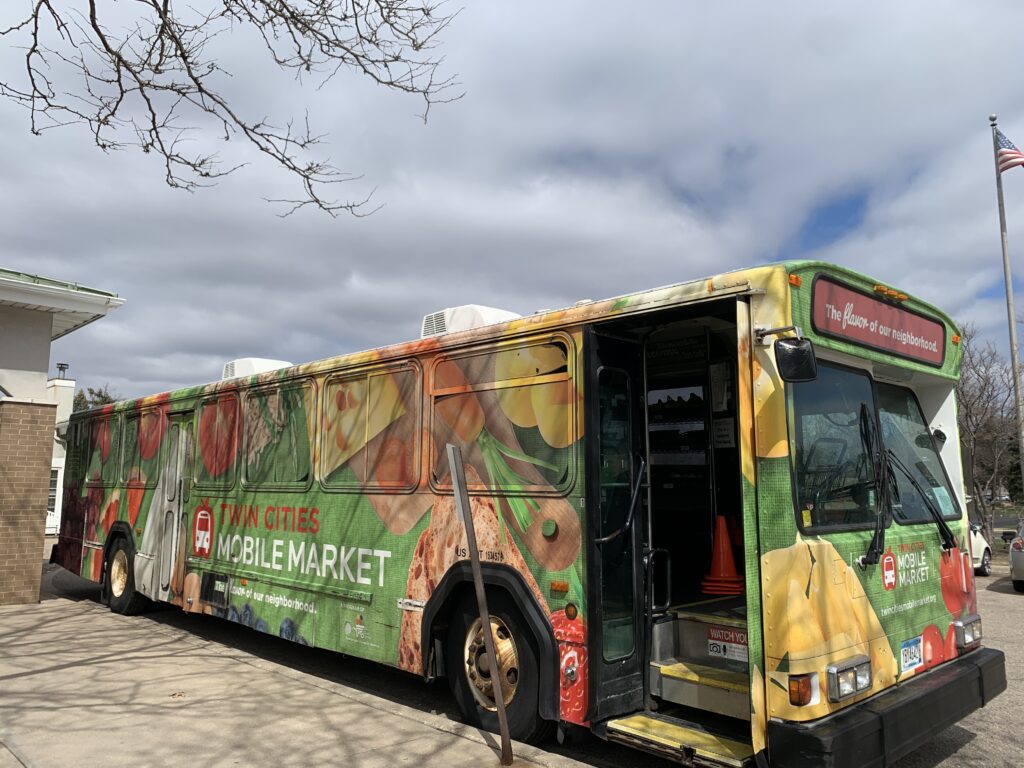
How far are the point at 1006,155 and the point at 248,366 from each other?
56.7 ft

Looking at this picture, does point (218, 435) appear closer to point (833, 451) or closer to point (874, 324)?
point (833, 451)

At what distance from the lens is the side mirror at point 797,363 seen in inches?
148

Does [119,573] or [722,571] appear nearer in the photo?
[722,571]

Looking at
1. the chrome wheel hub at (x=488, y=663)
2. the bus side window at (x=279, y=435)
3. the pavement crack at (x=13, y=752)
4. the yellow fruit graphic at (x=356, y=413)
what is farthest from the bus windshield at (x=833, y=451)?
the pavement crack at (x=13, y=752)

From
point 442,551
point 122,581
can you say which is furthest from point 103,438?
point 442,551

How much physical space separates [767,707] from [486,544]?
7.07ft

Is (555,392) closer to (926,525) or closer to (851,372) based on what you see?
(851,372)

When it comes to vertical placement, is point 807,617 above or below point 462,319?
below

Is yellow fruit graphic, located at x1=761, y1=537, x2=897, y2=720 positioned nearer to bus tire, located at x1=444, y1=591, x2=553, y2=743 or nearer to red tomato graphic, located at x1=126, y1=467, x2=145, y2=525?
bus tire, located at x1=444, y1=591, x2=553, y2=743

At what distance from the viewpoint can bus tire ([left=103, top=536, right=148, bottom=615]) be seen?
9.86 metres

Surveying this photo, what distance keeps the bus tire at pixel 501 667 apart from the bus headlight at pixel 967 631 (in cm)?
265

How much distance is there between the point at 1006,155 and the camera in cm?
1745

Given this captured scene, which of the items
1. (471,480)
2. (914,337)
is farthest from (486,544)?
(914,337)

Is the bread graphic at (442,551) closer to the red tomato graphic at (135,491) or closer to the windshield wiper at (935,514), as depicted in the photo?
the windshield wiper at (935,514)
